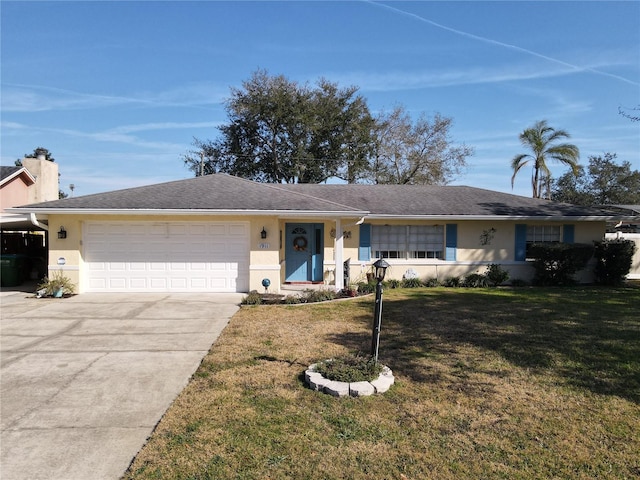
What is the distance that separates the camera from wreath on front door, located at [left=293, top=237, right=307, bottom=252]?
13891mm

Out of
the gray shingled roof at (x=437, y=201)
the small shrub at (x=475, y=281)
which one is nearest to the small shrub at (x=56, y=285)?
the gray shingled roof at (x=437, y=201)

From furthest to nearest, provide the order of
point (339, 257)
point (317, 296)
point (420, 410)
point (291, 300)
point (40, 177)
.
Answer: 1. point (40, 177)
2. point (339, 257)
3. point (317, 296)
4. point (291, 300)
5. point (420, 410)

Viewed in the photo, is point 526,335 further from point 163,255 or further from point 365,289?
point 163,255

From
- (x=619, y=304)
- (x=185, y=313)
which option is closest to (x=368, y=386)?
(x=185, y=313)

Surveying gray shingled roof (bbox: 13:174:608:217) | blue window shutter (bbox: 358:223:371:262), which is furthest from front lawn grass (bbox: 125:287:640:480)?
blue window shutter (bbox: 358:223:371:262)

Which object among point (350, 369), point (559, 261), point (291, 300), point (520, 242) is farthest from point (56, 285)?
point (559, 261)

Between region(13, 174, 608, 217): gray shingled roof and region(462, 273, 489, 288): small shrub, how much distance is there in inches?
86.6

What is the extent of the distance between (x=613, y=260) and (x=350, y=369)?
44.2ft

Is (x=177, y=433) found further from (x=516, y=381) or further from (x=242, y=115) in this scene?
(x=242, y=115)

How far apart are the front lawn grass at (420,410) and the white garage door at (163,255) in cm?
416

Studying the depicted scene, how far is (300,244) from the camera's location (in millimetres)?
13922

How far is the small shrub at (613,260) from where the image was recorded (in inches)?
552

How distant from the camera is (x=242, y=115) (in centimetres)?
3039

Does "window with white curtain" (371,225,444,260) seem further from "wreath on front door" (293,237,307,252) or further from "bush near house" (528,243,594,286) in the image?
"bush near house" (528,243,594,286)
